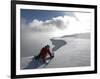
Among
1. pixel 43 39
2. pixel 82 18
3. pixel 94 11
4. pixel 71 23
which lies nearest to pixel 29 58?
pixel 43 39

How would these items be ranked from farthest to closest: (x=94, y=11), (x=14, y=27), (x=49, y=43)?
1. (x=94, y=11)
2. (x=49, y=43)
3. (x=14, y=27)

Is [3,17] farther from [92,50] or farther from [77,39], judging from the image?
[92,50]

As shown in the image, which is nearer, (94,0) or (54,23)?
(54,23)

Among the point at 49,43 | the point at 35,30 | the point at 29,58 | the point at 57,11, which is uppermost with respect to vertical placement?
the point at 57,11

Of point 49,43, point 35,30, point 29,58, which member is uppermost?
point 35,30

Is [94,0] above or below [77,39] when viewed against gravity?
above

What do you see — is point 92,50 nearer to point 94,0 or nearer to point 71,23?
point 71,23

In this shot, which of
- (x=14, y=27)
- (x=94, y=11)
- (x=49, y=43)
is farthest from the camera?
(x=94, y=11)

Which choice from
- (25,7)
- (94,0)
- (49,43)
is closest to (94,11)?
(94,0)

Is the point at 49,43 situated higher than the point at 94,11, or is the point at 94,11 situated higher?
the point at 94,11
